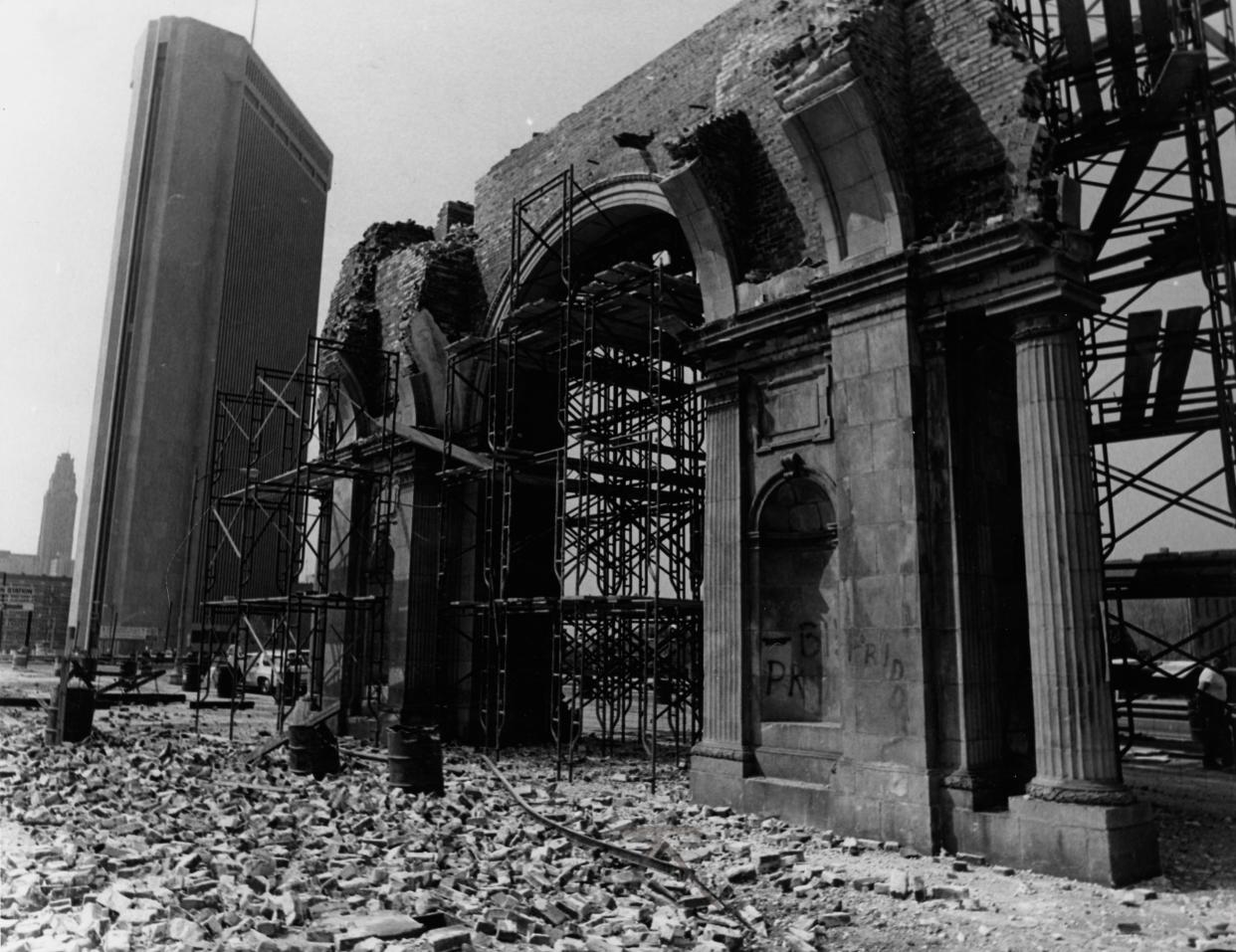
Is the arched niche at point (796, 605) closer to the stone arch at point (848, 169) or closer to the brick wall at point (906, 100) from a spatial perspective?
the stone arch at point (848, 169)

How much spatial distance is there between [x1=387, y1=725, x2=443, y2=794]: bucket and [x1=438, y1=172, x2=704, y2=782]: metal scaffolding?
131 inches

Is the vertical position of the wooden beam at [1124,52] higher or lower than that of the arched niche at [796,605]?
higher

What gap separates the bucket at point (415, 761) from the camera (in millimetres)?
11602

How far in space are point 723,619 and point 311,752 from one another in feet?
20.3

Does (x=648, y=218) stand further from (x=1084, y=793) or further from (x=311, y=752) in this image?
(x=1084, y=793)

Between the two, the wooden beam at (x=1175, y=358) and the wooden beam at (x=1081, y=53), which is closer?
the wooden beam at (x=1175, y=358)

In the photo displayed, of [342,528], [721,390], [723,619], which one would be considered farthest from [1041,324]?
[342,528]

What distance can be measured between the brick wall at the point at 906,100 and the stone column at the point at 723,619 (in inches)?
85.2

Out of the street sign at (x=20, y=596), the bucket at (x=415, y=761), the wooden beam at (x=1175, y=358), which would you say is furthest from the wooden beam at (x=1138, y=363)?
the street sign at (x=20, y=596)

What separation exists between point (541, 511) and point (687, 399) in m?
3.62

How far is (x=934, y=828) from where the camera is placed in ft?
29.0

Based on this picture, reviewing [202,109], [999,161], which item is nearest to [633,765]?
[999,161]

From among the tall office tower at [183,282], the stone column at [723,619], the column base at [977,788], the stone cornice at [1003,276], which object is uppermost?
the tall office tower at [183,282]

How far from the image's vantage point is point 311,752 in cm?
1309
